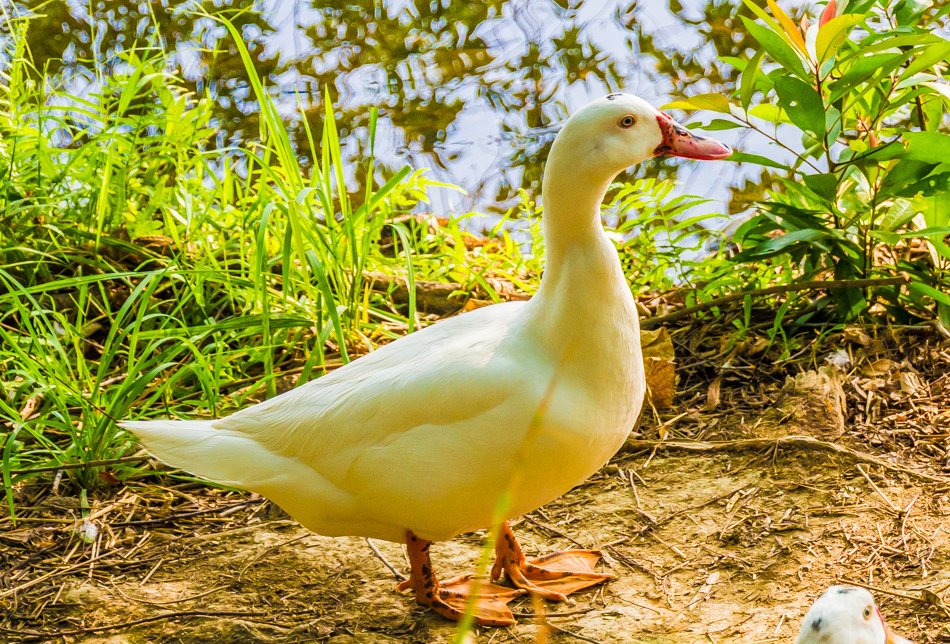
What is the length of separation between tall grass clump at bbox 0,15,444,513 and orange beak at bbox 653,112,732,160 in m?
1.33

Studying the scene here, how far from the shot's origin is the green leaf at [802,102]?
323 cm

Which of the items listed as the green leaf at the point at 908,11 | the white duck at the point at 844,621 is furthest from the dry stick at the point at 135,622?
the green leaf at the point at 908,11

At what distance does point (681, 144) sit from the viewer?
2.46 meters

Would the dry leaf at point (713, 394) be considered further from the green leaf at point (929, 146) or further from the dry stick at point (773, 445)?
the green leaf at point (929, 146)

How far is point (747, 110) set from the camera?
344 centimetres

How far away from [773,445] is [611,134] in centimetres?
124

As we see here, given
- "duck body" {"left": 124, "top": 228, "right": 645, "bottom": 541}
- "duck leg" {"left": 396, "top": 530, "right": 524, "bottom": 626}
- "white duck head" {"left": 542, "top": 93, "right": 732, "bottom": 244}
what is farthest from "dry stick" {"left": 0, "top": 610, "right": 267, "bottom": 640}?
"white duck head" {"left": 542, "top": 93, "right": 732, "bottom": 244}

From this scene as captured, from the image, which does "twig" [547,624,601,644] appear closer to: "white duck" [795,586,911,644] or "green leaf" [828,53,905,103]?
"white duck" [795,586,911,644]

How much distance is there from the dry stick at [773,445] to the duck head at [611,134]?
1.13 m

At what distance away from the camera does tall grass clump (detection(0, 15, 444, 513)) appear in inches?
132

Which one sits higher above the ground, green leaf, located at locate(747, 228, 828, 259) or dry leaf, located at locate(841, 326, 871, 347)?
green leaf, located at locate(747, 228, 828, 259)

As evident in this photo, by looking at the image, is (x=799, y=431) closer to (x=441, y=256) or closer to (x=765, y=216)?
(x=765, y=216)

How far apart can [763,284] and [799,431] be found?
93 centimetres

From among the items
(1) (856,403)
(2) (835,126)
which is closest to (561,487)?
(1) (856,403)
